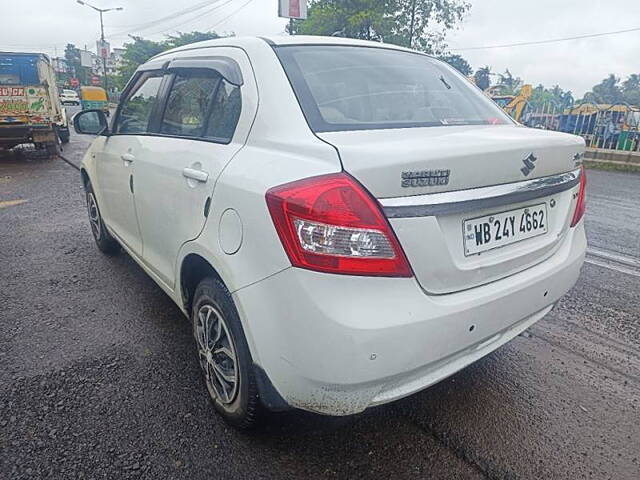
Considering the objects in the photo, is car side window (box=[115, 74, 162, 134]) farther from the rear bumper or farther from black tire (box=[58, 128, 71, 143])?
black tire (box=[58, 128, 71, 143])

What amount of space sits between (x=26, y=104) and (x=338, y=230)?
483 inches

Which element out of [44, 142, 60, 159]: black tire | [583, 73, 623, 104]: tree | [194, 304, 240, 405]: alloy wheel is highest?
[583, 73, 623, 104]: tree

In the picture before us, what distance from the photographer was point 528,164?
5.94ft

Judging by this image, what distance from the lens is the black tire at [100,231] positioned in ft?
13.6

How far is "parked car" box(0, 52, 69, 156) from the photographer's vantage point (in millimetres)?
10711

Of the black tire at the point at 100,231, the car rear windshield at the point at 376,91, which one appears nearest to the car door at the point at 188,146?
the car rear windshield at the point at 376,91

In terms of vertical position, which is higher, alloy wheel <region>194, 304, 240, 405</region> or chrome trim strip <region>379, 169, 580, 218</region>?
chrome trim strip <region>379, 169, 580, 218</region>

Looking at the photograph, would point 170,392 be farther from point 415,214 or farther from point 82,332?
point 415,214

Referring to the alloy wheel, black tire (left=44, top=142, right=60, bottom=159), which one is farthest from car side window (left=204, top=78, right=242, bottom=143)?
black tire (left=44, top=142, right=60, bottom=159)

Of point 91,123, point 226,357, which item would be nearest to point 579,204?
point 226,357

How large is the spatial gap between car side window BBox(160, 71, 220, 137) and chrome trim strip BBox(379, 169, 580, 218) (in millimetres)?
1214

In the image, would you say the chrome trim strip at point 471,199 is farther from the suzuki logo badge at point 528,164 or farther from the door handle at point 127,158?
the door handle at point 127,158

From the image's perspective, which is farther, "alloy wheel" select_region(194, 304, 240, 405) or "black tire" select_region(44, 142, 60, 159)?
"black tire" select_region(44, 142, 60, 159)

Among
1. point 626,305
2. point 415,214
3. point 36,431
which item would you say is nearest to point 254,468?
point 36,431
